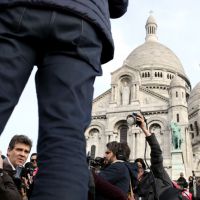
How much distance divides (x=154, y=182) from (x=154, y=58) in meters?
42.2

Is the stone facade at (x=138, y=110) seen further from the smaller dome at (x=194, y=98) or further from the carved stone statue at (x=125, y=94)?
the smaller dome at (x=194, y=98)

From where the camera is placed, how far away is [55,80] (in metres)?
1.54

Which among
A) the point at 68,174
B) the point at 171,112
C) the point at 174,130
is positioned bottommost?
the point at 68,174

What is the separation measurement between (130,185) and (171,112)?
2559 cm

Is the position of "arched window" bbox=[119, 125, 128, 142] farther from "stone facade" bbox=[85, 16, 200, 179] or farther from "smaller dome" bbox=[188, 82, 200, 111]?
"smaller dome" bbox=[188, 82, 200, 111]

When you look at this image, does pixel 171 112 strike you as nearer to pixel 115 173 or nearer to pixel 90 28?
pixel 115 173

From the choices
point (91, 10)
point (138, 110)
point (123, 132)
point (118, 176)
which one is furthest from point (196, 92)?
point (91, 10)

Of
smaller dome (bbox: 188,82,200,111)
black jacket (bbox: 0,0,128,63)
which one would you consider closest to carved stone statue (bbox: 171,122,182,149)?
smaller dome (bbox: 188,82,200,111)

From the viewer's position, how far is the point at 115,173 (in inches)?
164

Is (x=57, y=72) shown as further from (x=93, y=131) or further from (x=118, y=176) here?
(x=93, y=131)

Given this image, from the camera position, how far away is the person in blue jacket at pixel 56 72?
141cm

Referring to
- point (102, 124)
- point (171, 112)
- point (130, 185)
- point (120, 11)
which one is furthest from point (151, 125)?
point (120, 11)

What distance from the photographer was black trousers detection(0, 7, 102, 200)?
55.1 inches

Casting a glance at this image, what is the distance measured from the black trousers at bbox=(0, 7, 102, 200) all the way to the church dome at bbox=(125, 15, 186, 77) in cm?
4000
